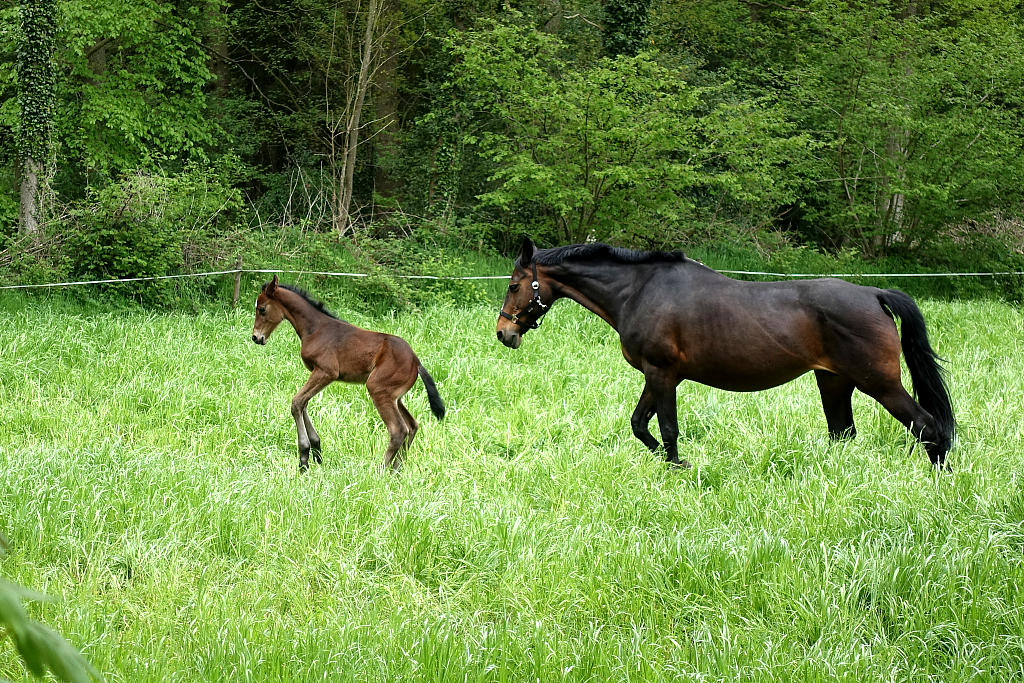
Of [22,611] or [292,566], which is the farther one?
[292,566]

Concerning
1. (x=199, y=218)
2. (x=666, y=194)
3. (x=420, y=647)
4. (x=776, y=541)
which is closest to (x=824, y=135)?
(x=666, y=194)

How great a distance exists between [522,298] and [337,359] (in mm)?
1527

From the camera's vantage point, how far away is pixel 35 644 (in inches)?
40.4

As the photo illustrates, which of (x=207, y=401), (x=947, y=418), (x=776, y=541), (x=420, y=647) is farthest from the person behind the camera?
(x=207, y=401)

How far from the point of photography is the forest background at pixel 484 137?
14797 mm

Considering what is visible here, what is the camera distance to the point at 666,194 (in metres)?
16.8

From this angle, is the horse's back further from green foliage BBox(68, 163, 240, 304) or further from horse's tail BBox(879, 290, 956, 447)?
green foliage BBox(68, 163, 240, 304)

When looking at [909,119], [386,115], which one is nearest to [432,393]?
[909,119]

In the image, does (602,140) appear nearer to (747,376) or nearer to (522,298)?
(522,298)

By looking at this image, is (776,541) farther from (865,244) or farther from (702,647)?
(865,244)

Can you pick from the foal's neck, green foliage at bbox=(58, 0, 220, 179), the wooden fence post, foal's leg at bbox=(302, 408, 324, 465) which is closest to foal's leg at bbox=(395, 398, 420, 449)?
foal's leg at bbox=(302, 408, 324, 465)

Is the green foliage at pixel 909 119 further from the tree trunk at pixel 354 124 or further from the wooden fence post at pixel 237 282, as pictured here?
the wooden fence post at pixel 237 282

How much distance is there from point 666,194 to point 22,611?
16424mm

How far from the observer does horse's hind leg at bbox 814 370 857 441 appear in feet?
23.2
